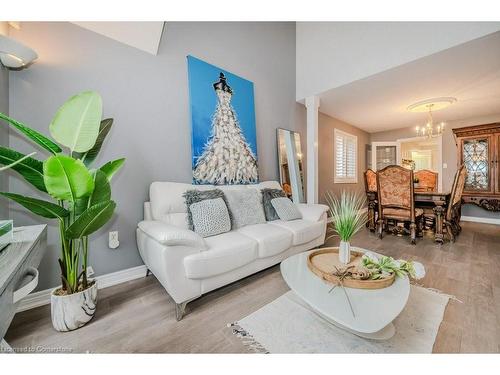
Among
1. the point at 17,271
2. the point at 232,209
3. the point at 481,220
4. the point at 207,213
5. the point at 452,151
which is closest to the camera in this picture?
the point at 17,271

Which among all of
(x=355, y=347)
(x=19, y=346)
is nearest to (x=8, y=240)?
(x=19, y=346)

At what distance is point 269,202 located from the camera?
2547 millimetres

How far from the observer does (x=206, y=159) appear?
2457 millimetres

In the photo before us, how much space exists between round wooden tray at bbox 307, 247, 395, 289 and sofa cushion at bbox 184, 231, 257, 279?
0.50m

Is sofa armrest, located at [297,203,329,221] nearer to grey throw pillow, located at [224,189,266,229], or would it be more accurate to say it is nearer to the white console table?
grey throw pillow, located at [224,189,266,229]

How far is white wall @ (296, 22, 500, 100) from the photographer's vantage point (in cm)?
221

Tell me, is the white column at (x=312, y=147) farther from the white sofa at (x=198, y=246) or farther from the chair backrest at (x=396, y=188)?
the white sofa at (x=198, y=246)

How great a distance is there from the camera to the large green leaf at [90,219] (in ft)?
3.73

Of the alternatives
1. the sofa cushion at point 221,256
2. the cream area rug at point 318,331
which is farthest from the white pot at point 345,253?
the sofa cushion at point 221,256

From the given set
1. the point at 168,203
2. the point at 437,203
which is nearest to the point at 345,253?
the point at 168,203

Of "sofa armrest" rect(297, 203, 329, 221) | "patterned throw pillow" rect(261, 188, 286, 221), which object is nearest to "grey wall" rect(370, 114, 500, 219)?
"sofa armrest" rect(297, 203, 329, 221)

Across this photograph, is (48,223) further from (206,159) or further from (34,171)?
(206,159)

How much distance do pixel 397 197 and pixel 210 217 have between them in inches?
108

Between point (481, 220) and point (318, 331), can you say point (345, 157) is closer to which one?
point (481, 220)
